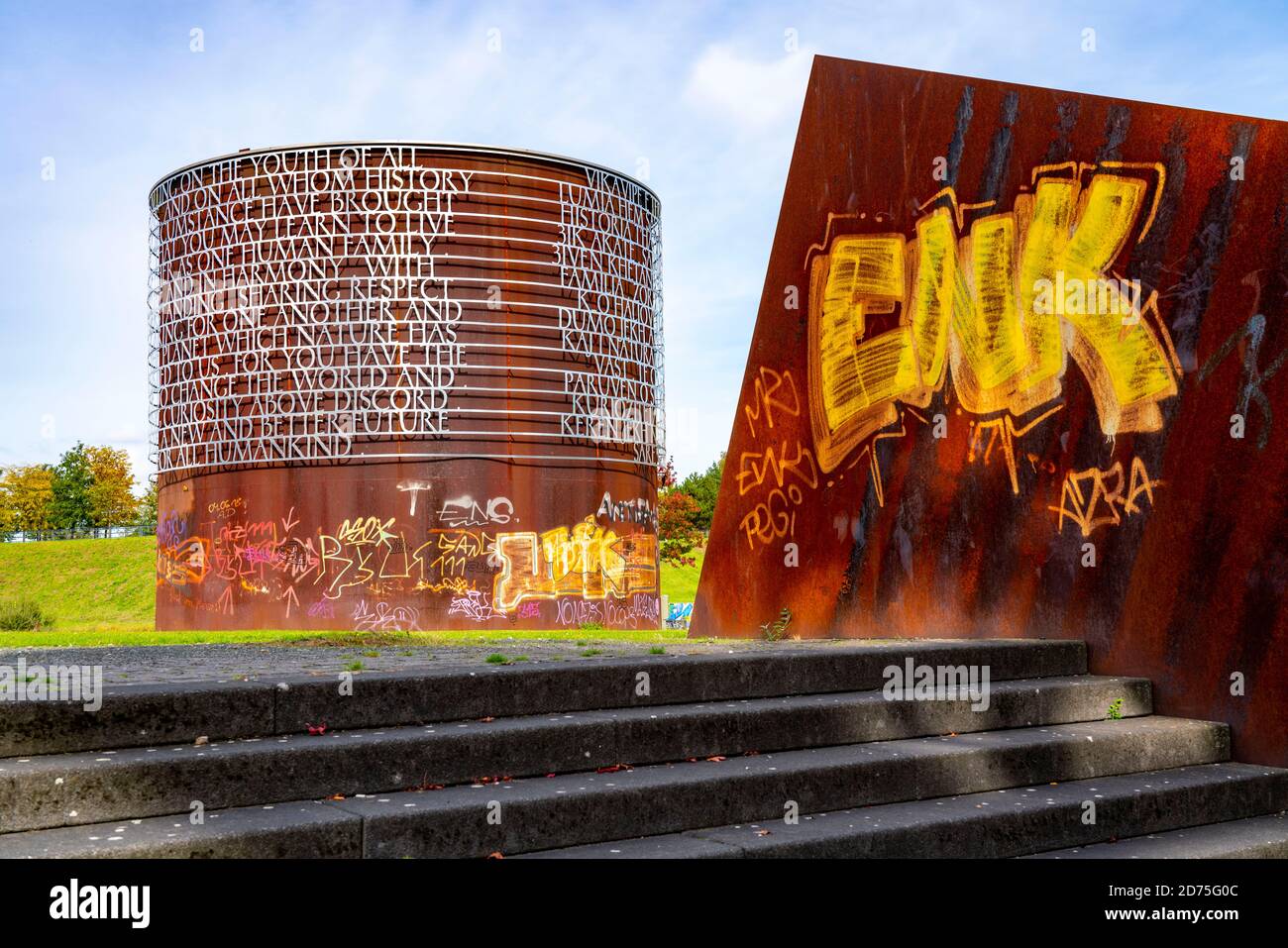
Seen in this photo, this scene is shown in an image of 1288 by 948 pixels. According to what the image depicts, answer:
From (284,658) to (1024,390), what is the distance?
203 inches

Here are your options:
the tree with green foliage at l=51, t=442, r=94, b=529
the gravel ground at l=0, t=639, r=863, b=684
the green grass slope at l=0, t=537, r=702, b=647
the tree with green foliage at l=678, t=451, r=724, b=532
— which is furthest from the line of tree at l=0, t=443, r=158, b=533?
the gravel ground at l=0, t=639, r=863, b=684

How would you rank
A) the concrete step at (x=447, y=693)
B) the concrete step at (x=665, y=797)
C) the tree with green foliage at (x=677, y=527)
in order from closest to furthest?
the concrete step at (x=665, y=797) < the concrete step at (x=447, y=693) < the tree with green foliage at (x=677, y=527)

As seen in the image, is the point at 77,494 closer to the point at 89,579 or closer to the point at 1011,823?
the point at 89,579

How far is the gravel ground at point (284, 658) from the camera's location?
619 cm

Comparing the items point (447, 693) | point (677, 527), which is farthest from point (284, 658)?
point (677, 527)

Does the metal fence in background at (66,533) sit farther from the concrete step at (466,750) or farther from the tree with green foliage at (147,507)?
the concrete step at (466,750)

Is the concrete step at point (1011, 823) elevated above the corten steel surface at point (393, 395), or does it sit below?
below

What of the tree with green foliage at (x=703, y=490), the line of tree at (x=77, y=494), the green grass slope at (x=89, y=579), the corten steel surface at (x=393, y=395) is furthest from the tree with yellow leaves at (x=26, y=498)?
the corten steel surface at (x=393, y=395)

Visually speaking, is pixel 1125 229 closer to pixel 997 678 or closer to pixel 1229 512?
pixel 1229 512

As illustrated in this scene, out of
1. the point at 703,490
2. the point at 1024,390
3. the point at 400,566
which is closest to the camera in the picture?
the point at 1024,390

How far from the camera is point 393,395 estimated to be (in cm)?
2495

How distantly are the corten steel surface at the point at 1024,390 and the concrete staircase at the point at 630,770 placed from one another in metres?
0.83

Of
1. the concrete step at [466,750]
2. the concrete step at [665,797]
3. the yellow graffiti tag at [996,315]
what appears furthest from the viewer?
the yellow graffiti tag at [996,315]
